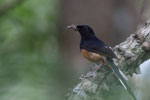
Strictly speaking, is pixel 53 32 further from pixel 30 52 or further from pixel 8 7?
pixel 30 52

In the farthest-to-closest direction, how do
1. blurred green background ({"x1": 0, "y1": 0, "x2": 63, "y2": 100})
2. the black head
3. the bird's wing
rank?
1. the black head
2. the bird's wing
3. blurred green background ({"x1": 0, "y1": 0, "x2": 63, "y2": 100})

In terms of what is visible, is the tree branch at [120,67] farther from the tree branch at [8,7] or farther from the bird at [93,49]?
the tree branch at [8,7]

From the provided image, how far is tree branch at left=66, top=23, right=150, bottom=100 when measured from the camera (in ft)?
10.3

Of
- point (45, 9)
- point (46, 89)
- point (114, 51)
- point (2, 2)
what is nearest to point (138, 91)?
point (114, 51)

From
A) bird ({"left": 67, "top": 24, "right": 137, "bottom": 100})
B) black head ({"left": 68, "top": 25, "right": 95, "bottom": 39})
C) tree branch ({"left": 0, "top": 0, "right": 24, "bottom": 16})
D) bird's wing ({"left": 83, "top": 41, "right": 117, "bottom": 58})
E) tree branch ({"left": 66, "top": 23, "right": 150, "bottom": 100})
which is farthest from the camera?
tree branch ({"left": 0, "top": 0, "right": 24, "bottom": 16})

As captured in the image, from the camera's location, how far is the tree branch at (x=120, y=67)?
3.15 metres

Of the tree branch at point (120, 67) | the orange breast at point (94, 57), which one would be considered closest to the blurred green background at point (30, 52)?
the tree branch at point (120, 67)

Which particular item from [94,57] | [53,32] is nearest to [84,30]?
[94,57]

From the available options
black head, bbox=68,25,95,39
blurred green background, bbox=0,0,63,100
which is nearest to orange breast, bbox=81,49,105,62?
blurred green background, bbox=0,0,63,100

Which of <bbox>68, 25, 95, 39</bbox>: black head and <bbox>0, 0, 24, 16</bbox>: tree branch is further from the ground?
<bbox>0, 0, 24, 16</bbox>: tree branch

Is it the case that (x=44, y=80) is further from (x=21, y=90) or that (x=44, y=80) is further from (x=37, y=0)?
(x=37, y=0)

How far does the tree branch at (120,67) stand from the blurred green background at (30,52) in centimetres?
23

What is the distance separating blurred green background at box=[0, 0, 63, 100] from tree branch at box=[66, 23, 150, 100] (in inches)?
9.1

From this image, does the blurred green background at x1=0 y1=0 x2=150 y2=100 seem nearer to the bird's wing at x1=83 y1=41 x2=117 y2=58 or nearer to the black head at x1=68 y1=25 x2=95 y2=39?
the bird's wing at x1=83 y1=41 x2=117 y2=58
